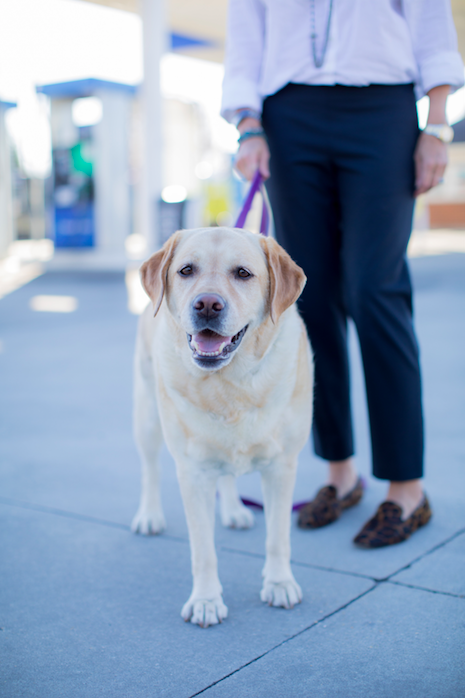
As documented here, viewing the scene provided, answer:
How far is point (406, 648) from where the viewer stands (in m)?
1.87

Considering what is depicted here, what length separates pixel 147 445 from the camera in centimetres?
271

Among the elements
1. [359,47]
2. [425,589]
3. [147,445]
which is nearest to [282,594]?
[425,589]

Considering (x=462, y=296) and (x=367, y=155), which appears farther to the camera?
(x=462, y=296)

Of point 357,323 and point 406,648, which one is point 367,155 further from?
point 406,648

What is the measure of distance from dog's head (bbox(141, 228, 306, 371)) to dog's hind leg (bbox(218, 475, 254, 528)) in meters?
0.94

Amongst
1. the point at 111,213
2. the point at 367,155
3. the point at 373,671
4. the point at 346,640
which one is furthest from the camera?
the point at 111,213

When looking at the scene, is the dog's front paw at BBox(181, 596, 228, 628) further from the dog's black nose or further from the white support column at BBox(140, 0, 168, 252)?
the white support column at BBox(140, 0, 168, 252)

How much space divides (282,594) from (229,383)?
0.70 meters

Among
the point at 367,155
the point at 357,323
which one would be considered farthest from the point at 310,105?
the point at 357,323

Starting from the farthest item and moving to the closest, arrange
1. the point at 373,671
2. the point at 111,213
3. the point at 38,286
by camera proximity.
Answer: the point at 111,213 → the point at 38,286 → the point at 373,671

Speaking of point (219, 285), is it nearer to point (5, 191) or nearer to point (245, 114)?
point (245, 114)

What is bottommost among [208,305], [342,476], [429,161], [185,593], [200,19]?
[185,593]

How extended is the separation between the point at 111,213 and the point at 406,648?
48.0 ft

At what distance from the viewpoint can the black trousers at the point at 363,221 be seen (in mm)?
2537
